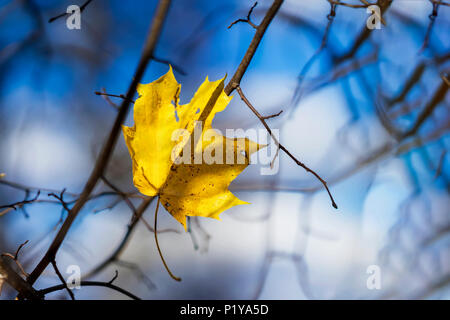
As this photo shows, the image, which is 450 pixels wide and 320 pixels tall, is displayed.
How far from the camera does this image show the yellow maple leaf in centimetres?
22

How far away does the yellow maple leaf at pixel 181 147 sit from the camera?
0.22m

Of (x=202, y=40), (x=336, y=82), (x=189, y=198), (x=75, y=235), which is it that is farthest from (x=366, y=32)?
(x=75, y=235)

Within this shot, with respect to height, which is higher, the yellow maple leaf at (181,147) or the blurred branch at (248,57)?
the blurred branch at (248,57)

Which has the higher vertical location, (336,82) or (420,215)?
(336,82)

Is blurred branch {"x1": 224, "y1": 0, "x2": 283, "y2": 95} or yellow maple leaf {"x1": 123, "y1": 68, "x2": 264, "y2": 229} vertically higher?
blurred branch {"x1": 224, "y1": 0, "x2": 283, "y2": 95}

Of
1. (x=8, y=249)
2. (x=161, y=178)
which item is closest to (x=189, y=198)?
(x=161, y=178)

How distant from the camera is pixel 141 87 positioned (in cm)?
22

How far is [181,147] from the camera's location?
0.23 metres
